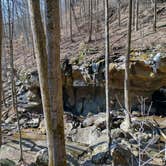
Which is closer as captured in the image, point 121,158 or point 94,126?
point 121,158

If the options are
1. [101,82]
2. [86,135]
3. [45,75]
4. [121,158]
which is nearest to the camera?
[45,75]

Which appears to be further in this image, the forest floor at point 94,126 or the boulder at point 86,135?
the boulder at point 86,135

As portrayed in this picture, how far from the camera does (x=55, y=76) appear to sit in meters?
5.62

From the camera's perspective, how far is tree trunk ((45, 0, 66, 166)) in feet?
17.8

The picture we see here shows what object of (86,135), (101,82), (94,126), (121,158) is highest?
(101,82)

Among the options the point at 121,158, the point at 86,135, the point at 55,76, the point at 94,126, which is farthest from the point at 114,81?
the point at 55,76

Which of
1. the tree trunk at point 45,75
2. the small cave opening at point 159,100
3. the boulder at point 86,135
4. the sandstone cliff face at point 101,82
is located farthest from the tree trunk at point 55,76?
the small cave opening at point 159,100

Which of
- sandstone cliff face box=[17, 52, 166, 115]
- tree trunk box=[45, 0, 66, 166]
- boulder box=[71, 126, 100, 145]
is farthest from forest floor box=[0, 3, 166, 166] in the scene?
tree trunk box=[45, 0, 66, 166]

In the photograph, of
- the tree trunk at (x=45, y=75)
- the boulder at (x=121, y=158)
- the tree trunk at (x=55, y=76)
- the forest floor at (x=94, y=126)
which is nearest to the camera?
the tree trunk at (x=55, y=76)

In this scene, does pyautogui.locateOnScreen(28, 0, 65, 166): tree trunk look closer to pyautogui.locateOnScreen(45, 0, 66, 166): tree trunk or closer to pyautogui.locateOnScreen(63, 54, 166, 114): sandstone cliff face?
pyautogui.locateOnScreen(45, 0, 66, 166): tree trunk

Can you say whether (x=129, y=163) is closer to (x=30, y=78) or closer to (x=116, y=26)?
(x=30, y=78)

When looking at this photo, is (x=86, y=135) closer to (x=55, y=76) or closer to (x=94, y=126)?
(x=94, y=126)

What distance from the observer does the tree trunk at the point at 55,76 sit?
17.8 feet

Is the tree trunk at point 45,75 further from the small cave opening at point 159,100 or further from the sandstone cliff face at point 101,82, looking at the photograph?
the small cave opening at point 159,100
